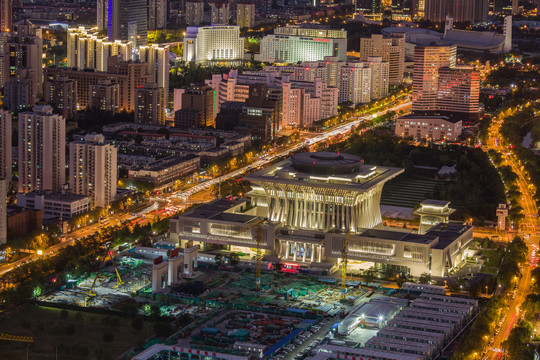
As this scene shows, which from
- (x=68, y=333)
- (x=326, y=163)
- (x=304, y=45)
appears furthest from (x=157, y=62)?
(x=68, y=333)

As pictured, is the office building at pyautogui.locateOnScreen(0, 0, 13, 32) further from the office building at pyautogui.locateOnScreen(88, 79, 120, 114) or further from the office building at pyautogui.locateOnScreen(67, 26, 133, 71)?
the office building at pyautogui.locateOnScreen(88, 79, 120, 114)

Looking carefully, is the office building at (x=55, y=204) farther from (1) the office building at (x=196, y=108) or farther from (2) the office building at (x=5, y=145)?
(1) the office building at (x=196, y=108)

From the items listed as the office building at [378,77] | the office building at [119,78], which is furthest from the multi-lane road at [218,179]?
the office building at [119,78]

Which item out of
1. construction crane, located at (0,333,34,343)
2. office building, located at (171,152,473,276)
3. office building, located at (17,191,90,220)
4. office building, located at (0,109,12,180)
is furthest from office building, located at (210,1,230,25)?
construction crane, located at (0,333,34,343)

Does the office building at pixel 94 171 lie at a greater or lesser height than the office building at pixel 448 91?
lesser

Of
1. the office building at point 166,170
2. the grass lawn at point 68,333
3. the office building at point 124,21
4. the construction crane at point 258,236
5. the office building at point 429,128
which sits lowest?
the grass lawn at point 68,333
